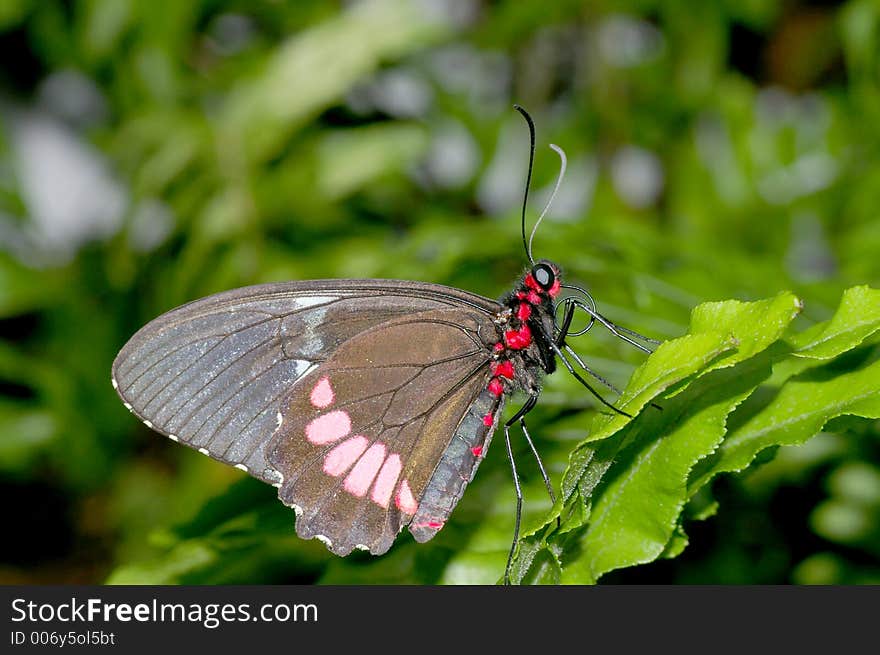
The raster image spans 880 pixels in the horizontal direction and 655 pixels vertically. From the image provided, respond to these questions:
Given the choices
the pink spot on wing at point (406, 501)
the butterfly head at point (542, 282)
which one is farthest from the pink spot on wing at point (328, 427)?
the butterfly head at point (542, 282)

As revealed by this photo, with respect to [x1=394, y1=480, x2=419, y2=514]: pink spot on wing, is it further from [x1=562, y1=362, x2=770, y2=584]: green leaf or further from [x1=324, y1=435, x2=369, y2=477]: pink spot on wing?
[x1=562, y1=362, x2=770, y2=584]: green leaf

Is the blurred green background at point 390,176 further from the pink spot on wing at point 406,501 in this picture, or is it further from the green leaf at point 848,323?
the green leaf at point 848,323

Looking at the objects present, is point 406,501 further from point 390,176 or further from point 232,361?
point 390,176

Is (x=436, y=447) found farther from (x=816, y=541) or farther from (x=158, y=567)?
(x=816, y=541)

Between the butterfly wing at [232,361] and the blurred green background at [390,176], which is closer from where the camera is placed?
the butterfly wing at [232,361]

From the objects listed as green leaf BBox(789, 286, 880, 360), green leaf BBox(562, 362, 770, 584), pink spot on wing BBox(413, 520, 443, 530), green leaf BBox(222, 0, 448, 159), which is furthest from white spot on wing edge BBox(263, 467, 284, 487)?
green leaf BBox(222, 0, 448, 159)

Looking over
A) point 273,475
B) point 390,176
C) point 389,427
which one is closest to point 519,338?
point 389,427

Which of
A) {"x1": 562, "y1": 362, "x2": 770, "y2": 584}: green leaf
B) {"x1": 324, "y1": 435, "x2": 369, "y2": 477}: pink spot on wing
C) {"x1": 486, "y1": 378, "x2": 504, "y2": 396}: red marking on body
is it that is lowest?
{"x1": 562, "y1": 362, "x2": 770, "y2": 584}: green leaf
